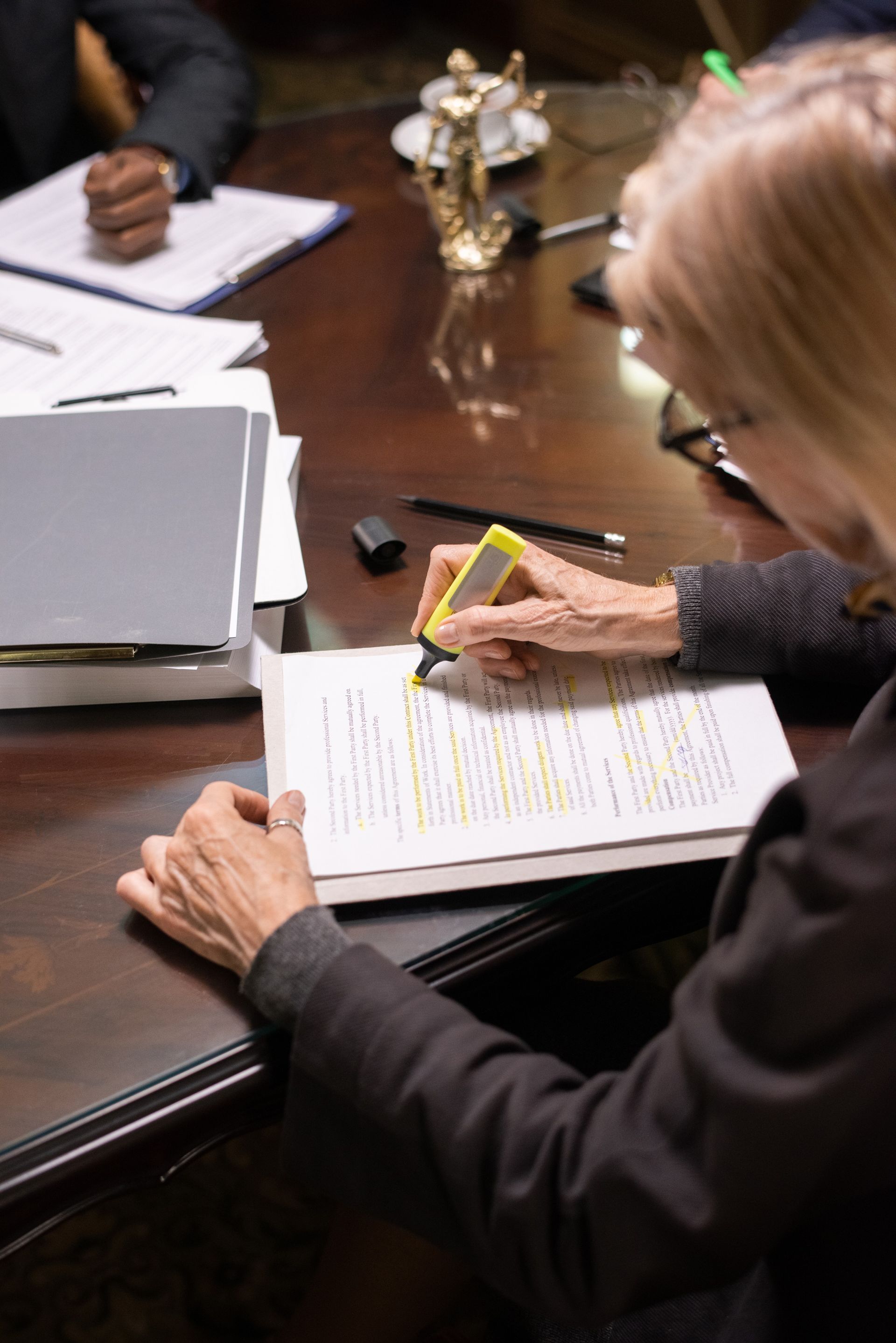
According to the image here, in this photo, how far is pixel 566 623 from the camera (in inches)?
32.7

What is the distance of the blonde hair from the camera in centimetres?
50

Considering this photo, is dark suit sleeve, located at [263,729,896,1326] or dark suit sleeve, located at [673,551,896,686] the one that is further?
dark suit sleeve, located at [673,551,896,686]

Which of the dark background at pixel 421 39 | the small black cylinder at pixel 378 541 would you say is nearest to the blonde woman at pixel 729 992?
the small black cylinder at pixel 378 541

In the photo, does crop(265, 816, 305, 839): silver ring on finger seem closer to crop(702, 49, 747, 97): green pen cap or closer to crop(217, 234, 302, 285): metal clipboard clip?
crop(217, 234, 302, 285): metal clipboard clip

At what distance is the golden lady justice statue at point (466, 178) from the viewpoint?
51.2 inches

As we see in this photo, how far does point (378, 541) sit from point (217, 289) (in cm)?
61

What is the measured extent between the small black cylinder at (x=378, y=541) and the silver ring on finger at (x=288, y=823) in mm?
332

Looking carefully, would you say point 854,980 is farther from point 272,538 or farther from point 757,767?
point 272,538

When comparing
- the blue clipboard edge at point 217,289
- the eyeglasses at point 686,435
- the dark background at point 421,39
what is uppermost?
the blue clipboard edge at point 217,289

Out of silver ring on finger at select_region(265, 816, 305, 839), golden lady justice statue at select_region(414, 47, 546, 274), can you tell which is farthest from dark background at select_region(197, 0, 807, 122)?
silver ring on finger at select_region(265, 816, 305, 839)

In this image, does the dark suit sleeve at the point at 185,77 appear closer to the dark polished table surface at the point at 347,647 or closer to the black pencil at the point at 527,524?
the dark polished table surface at the point at 347,647

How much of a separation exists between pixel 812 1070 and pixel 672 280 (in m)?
0.41

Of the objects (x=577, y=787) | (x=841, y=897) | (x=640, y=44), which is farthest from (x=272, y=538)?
(x=640, y=44)

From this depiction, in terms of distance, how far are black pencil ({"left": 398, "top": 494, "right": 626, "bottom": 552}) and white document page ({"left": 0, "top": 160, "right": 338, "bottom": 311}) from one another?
55 centimetres
